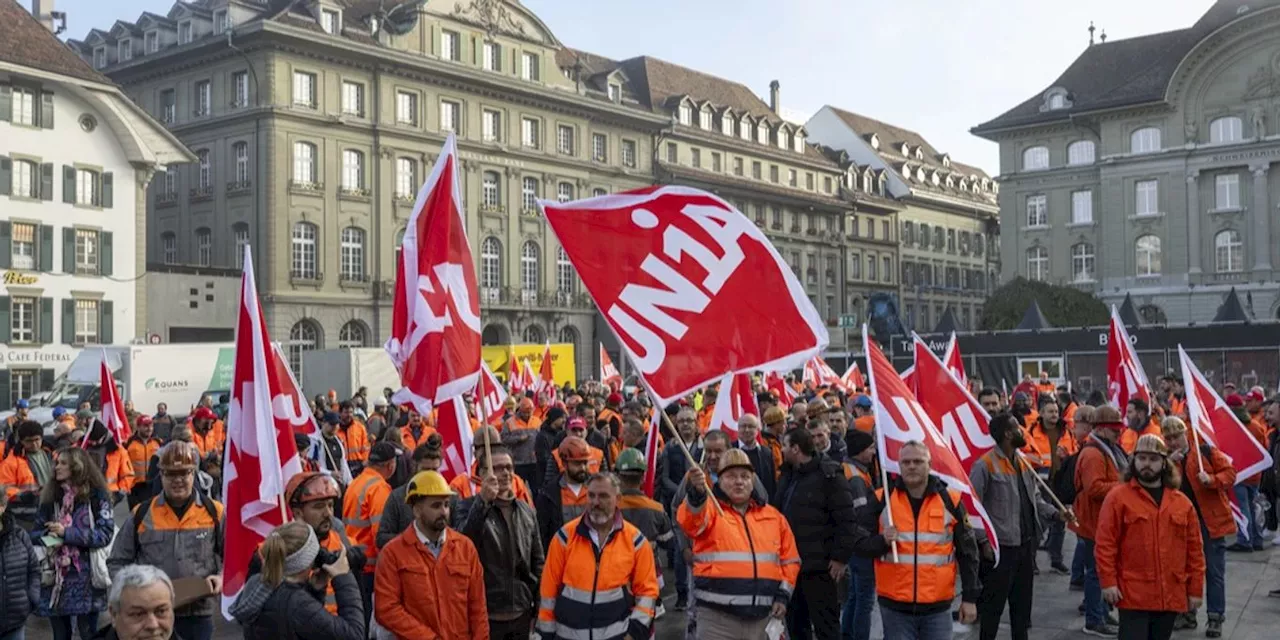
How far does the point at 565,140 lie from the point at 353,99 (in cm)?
1224

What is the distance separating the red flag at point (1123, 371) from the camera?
14.6 metres

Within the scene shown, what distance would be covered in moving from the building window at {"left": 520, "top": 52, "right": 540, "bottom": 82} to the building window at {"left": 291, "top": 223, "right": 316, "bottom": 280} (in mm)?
13436

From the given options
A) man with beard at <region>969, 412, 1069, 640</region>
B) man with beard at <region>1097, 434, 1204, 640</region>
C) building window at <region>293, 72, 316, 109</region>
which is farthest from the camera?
building window at <region>293, 72, 316, 109</region>

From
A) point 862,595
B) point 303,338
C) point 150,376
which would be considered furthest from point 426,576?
point 303,338

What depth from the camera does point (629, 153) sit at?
63.3m

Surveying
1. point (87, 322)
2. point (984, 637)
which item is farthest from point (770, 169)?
point (984, 637)

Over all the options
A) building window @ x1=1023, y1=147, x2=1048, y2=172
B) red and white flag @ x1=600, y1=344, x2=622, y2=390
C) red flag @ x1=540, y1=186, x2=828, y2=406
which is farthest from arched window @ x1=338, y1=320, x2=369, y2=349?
red flag @ x1=540, y1=186, x2=828, y2=406

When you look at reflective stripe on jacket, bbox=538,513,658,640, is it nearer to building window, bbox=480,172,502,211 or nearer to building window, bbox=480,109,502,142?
building window, bbox=480,172,502,211

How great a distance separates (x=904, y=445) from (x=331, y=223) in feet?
149

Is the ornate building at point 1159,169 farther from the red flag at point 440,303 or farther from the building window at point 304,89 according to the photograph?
the red flag at point 440,303

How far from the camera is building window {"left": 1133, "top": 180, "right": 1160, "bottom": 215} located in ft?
204

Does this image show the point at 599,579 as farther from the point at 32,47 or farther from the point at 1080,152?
the point at 1080,152

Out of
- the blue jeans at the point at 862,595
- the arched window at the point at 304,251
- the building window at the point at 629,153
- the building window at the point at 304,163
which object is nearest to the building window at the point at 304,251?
the arched window at the point at 304,251

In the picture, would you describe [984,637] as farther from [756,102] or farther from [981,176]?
[981,176]
